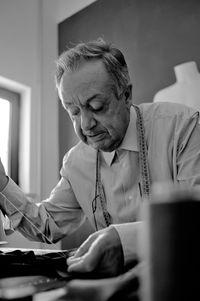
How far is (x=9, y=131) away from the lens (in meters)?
2.73

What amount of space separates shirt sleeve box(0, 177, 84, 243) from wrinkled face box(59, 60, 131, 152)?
322 millimetres

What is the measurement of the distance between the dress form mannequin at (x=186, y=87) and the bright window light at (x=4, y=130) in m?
1.24

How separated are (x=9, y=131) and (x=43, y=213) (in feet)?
4.81

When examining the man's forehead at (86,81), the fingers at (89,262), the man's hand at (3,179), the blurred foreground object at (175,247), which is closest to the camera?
the blurred foreground object at (175,247)

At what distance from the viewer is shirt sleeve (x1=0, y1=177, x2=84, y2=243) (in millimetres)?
1310

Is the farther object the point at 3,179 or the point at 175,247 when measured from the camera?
the point at 3,179

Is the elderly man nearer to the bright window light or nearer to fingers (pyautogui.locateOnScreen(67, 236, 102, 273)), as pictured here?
fingers (pyautogui.locateOnScreen(67, 236, 102, 273))

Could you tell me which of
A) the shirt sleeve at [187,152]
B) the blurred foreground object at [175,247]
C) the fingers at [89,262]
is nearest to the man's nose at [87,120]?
the shirt sleeve at [187,152]

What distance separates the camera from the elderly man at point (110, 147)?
119 centimetres

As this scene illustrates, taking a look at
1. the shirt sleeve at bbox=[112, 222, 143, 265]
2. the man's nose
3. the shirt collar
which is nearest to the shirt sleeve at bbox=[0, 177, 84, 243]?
the shirt collar

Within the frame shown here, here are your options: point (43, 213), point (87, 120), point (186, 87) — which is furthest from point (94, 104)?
point (186, 87)

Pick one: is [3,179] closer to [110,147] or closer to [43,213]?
[43,213]

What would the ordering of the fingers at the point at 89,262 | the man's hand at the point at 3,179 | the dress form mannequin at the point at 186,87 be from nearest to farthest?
the fingers at the point at 89,262 < the man's hand at the point at 3,179 < the dress form mannequin at the point at 186,87

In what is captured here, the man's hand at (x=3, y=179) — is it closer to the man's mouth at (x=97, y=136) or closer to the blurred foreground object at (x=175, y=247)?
the man's mouth at (x=97, y=136)
